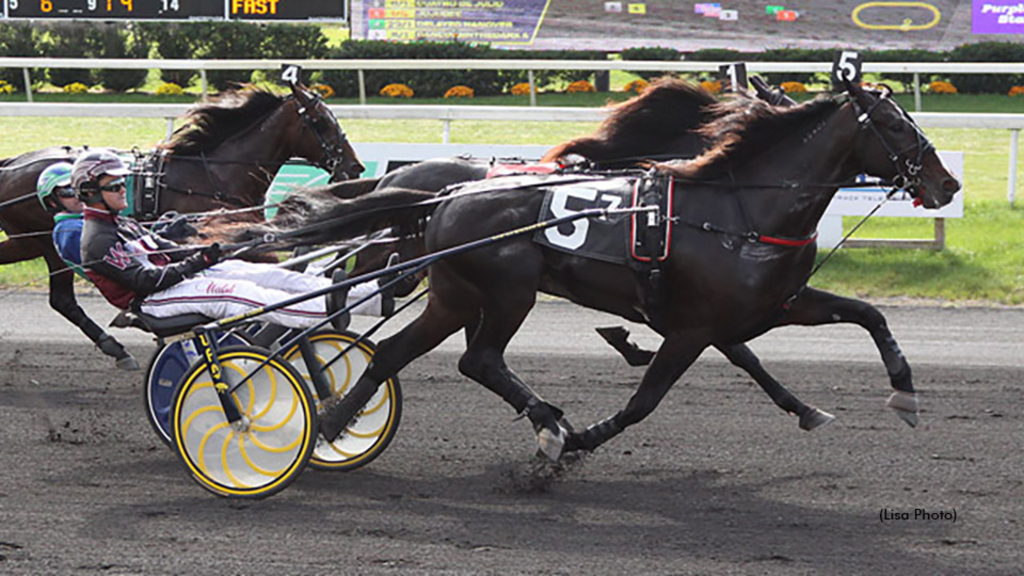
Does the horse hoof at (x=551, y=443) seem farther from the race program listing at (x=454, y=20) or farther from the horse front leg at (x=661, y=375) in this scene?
the race program listing at (x=454, y=20)

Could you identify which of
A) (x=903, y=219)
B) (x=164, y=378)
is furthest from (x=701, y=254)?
(x=903, y=219)

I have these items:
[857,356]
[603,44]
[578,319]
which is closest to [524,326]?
[578,319]

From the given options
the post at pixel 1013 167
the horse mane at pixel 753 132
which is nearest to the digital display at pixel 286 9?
the post at pixel 1013 167

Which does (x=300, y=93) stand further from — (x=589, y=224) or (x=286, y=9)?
(x=286, y=9)

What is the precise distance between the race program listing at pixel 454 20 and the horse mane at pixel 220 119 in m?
11.9

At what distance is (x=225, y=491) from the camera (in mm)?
5004

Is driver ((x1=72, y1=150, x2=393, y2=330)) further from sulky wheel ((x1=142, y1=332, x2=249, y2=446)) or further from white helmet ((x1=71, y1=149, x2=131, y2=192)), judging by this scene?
sulky wheel ((x1=142, y1=332, x2=249, y2=446))

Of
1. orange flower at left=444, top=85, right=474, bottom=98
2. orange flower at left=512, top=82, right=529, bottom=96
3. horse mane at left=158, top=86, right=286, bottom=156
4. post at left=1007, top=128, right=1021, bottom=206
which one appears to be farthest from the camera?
orange flower at left=512, top=82, right=529, bottom=96

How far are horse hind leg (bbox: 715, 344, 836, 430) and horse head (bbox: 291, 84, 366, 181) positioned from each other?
2953mm

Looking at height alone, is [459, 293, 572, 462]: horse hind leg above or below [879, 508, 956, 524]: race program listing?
above

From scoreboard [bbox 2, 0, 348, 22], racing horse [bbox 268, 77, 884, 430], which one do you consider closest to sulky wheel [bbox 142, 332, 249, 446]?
racing horse [bbox 268, 77, 884, 430]

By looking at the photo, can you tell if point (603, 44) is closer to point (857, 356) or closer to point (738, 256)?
point (857, 356)

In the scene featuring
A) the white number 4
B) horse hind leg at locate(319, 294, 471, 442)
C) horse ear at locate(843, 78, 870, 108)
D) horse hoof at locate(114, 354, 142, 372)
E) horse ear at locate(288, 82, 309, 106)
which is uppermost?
horse ear at locate(843, 78, 870, 108)

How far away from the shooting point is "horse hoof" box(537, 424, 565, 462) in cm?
515
